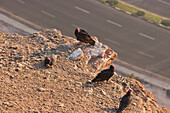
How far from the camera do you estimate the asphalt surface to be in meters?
31.9

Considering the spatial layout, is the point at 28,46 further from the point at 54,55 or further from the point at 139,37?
the point at 139,37

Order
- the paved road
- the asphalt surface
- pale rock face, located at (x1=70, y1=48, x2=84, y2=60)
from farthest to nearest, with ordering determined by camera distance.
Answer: the paved road → the asphalt surface → pale rock face, located at (x1=70, y1=48, x2=84, y2=60)

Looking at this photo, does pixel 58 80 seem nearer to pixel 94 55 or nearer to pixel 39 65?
pixel 39 65

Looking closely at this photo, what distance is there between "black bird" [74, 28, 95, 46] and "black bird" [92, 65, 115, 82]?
314 centimetres

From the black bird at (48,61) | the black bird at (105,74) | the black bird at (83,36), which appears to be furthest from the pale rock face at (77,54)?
the black bird at (105,74)

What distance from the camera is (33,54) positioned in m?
15.8

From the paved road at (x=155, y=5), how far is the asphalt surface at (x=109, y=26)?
423cm

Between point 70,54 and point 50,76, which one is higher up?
point 70,54

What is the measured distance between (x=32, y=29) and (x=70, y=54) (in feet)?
62.7

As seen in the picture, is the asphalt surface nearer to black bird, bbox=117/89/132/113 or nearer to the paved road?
the paved road

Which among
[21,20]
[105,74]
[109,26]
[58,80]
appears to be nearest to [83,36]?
[105,74]

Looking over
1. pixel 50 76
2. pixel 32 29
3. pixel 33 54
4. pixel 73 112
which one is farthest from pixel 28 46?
pixel 32 29

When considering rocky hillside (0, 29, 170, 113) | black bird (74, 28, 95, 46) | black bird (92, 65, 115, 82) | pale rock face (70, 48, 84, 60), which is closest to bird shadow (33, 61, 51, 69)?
rocky hillside (0, 29, 170, 113)

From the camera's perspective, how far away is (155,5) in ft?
134
